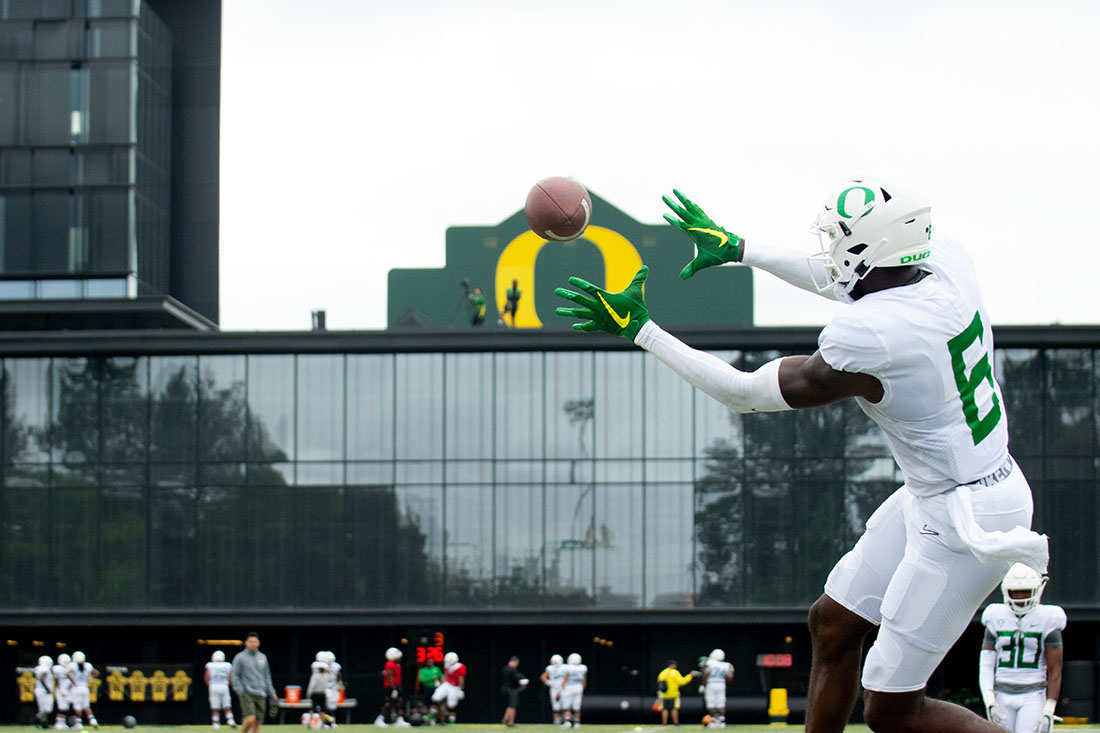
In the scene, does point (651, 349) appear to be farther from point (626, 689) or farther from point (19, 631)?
point (19, 631)

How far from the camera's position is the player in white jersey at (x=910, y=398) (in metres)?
6.07

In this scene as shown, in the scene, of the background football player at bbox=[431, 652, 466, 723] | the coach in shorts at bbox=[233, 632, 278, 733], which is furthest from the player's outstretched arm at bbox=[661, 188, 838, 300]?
the background football player at bbox=[431, 652, 466, 723]

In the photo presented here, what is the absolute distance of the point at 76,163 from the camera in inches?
1960

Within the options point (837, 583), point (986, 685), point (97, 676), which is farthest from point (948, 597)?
point (97, 676)

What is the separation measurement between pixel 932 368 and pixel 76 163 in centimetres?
4739

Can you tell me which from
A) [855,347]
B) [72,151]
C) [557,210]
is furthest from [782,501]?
[855,347]

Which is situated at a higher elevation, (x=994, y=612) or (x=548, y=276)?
(x=548, y=276)

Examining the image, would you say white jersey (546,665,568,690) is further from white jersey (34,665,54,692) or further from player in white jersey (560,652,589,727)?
white jersey (34,665,54,692)

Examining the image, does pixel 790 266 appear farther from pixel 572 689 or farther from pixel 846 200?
pixel 572 689

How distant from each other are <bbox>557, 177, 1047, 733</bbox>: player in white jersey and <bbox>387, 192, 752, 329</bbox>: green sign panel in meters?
35.1

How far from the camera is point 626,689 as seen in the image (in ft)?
135

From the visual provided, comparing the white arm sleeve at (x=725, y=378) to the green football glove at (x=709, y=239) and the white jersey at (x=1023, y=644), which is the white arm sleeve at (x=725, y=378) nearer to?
the green football glove at (x=709, y=239)

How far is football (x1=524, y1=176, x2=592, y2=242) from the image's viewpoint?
885cm

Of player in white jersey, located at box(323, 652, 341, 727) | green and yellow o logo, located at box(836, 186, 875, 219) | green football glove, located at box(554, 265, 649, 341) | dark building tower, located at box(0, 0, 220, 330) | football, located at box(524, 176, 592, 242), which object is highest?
dark building tower, located at box(0, 0, 220, 330)
